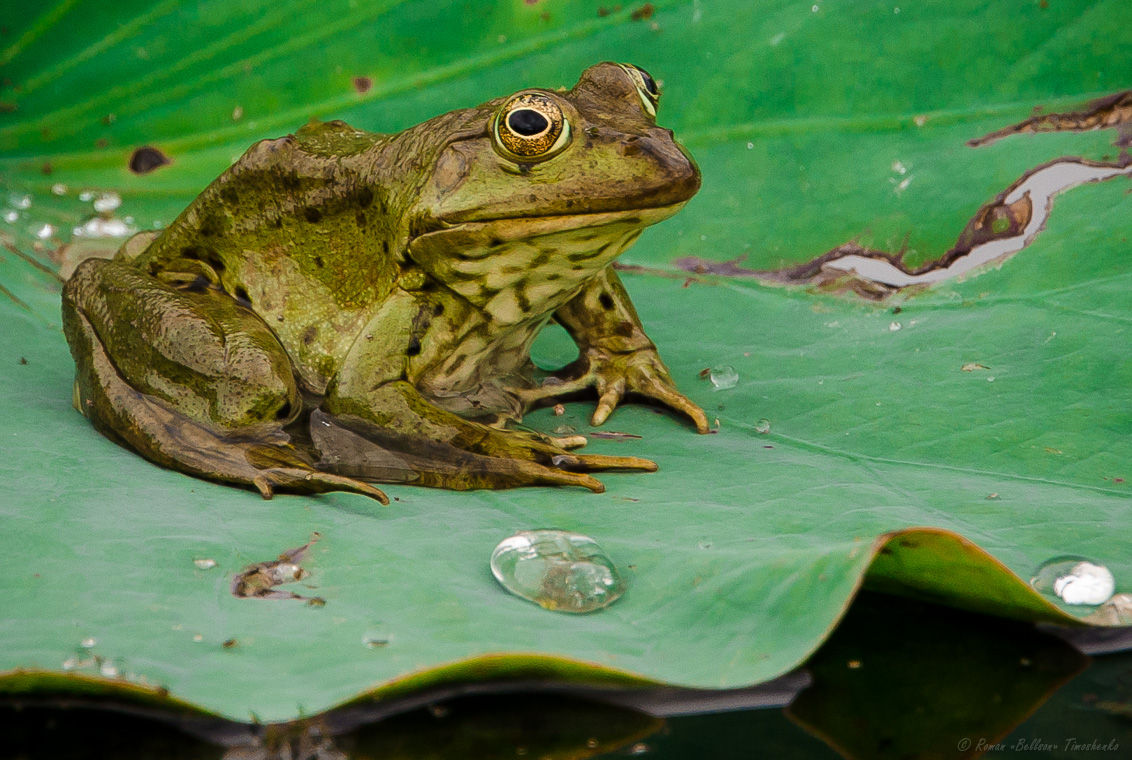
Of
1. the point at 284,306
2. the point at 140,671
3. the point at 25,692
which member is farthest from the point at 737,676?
the point at 284,306

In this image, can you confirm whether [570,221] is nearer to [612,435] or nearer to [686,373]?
[612,435]

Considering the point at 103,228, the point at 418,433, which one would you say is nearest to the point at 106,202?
the point at 103,228

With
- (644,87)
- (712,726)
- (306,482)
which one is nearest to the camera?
(712,726)

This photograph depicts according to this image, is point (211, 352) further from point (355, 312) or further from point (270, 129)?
point (270, 129)

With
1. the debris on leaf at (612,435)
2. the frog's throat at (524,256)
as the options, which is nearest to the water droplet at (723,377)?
the debris on leaf at (612,435)

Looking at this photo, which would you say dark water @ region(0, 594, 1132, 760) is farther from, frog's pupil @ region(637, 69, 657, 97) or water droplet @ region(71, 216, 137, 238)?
water droplet @ region(71, 216, 137, 238)

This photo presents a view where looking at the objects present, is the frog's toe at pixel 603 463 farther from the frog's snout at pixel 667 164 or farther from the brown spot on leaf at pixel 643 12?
the brown spot on leaf at pixel 643 12

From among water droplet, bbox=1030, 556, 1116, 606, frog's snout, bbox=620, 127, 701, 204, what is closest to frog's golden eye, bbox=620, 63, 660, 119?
frog's snout, bbox=620, 127, 701, 204
